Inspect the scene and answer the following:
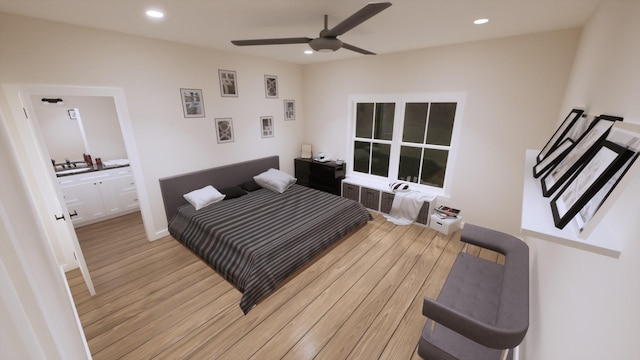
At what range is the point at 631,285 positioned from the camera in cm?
73

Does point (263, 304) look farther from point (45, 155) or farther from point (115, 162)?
point (115, 162)

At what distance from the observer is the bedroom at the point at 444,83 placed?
1.50 meters

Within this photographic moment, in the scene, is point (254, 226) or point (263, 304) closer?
point (263, 304)

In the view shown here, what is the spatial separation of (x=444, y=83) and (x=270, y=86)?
297 centimetres

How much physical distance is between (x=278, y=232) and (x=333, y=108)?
2897 mm

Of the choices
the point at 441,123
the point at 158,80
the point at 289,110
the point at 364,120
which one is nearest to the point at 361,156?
the point at 364,120

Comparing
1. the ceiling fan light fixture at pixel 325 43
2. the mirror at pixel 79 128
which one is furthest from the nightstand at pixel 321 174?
the mirror at pixel 79 128

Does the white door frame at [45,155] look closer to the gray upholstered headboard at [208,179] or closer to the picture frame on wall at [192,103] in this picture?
the gray upholstered headboard at [208,179]

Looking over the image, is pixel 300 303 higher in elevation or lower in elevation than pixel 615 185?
lower

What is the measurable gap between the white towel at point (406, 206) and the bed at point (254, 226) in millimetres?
551

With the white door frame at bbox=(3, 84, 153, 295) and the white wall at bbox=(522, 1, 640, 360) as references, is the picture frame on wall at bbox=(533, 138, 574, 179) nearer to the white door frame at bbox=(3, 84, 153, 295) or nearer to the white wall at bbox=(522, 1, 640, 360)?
the white wall at bbox=(522, 1, 640, 360)

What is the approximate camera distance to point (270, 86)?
4625 mm

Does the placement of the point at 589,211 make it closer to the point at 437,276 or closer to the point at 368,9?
the point at 368,9

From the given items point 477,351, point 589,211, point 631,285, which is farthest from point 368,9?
point 477,351
